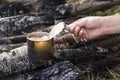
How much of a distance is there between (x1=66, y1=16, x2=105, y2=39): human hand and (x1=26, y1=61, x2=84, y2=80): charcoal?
1.39 ft

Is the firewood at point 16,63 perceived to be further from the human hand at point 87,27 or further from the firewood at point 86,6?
the firewood at point 86,6

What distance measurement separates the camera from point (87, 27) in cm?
381

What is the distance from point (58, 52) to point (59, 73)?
39 centimetres

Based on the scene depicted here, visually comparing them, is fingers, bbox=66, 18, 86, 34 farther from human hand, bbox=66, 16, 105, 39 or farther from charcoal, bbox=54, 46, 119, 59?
charcoal, bbox=54, 46, 119, 59

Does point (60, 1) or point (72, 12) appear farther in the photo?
point (60, 1)

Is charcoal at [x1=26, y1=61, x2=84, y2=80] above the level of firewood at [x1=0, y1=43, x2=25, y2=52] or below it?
below

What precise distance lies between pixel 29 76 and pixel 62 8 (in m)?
1.68

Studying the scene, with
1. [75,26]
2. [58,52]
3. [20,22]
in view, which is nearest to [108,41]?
[75,26]

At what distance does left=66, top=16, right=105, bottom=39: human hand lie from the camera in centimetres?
369

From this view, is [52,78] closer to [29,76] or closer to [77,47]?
[29,76]

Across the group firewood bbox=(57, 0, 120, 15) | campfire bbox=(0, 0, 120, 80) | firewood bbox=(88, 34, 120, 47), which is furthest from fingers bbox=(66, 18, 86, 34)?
firewood bbox=(57, 0, 120, 15)

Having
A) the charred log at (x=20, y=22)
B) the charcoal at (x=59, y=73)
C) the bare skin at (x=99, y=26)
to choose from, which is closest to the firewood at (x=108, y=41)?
the bare skin at (x=99, y=26)

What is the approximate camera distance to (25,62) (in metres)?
3.61

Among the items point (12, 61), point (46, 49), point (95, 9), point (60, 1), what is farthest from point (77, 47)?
point (60, 1)
